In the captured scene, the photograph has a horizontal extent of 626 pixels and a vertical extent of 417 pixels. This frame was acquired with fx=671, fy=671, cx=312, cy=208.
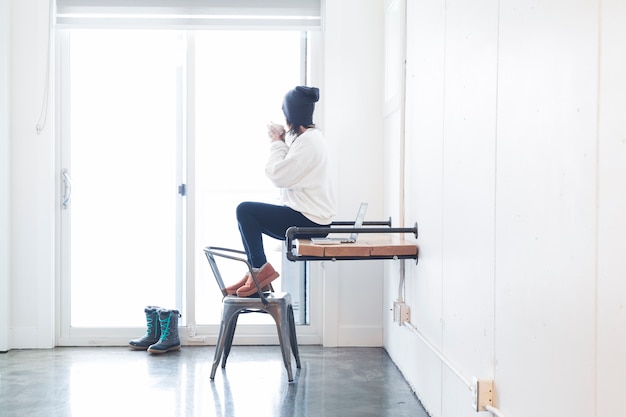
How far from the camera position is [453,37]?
96.4 inches

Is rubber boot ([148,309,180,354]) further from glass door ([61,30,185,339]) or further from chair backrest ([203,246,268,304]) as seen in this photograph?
chair backrest ([203,246,268,304])

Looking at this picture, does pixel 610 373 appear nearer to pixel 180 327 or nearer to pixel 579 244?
pixel 579 244

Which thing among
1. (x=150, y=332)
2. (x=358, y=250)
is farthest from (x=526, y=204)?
(x=150, y=332)

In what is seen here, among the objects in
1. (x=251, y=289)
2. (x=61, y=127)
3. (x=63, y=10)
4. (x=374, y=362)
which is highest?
(x=63, y=10)

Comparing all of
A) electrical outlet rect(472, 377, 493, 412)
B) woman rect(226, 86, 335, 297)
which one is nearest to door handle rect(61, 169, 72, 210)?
woman rect(226, 86, 335, 297)

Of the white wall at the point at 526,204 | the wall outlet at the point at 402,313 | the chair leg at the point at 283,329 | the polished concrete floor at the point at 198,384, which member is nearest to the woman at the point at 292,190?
the chair leg at the point at 283,329

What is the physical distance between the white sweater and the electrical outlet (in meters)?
1.71

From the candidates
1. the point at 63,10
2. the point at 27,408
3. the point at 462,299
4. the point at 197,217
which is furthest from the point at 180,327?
the point at 462,299

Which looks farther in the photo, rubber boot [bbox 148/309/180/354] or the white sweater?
rubber boot [bbox 148/309/180/354]

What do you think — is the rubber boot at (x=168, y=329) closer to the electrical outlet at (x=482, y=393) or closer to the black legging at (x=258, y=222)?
the black legging at (x=258, y=222)

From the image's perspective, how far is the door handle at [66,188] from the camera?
4383 mm

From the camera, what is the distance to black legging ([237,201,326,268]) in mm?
3543

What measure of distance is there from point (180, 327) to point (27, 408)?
146 cm

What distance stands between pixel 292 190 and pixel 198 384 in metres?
1.12
